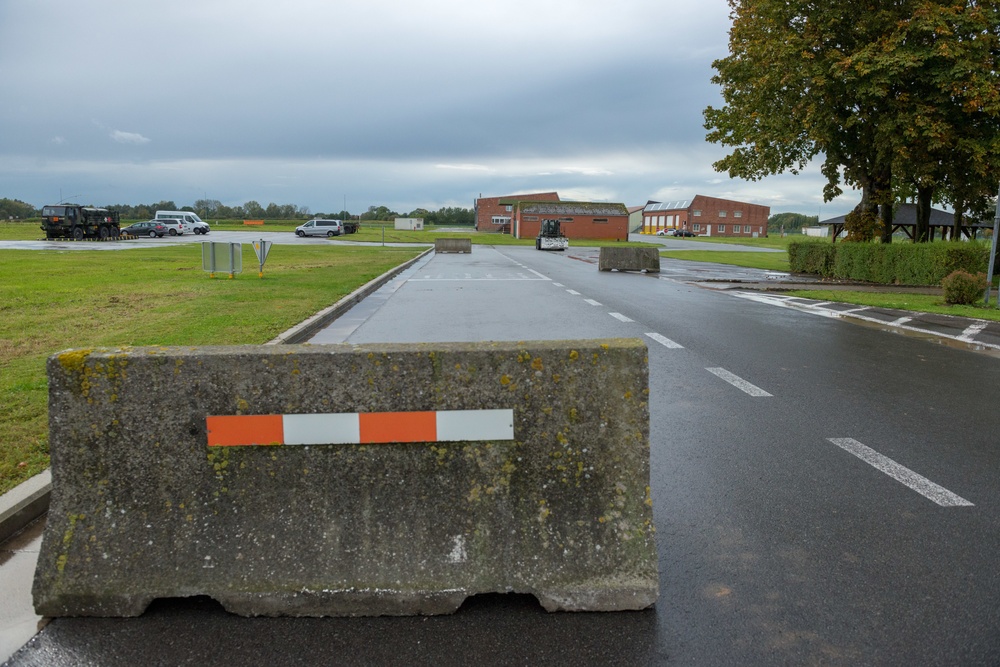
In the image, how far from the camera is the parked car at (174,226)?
64.2 metres

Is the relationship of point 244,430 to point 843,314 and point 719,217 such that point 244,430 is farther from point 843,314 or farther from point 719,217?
point 719,217

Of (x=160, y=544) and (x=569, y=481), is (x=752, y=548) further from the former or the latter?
(x=160, y=544)

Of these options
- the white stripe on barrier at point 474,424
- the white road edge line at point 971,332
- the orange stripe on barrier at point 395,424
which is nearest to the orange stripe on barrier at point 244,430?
the orange stripe on barrier at point 395,424

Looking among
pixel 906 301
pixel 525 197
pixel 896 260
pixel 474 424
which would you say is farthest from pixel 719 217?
pixel 474 424

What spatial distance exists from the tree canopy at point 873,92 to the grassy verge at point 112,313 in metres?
16.0

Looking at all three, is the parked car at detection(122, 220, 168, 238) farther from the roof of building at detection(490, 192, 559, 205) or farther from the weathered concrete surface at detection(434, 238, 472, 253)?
the roof of building at detection(490, 192, 559, 205)

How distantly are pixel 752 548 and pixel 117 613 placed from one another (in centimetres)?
293

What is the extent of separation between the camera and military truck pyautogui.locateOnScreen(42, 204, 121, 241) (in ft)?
155

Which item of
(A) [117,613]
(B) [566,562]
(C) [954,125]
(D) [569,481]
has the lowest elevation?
(A) [117,613]

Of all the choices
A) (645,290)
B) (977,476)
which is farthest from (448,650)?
(645,290)

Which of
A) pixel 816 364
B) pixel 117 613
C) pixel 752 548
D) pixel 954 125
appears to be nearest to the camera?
pixel 117 613

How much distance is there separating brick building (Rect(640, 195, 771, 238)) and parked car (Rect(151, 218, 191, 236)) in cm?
8674

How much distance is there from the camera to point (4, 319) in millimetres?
11570

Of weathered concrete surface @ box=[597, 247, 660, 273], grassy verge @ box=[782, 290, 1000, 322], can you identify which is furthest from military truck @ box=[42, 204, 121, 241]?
grassy verge @ box=[782, 290, 1000, 322]
